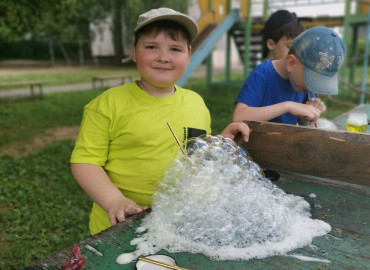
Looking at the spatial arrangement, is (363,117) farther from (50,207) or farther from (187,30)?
(50,207)

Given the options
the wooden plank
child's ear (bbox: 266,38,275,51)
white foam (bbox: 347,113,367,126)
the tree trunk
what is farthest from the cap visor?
the tree trunk

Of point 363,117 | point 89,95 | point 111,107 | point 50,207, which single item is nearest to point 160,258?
point 111,107

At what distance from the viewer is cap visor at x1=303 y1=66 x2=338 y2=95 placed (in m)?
1.83

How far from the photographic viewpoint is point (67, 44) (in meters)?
25.0

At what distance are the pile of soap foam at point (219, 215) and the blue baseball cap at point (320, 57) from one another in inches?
29.3

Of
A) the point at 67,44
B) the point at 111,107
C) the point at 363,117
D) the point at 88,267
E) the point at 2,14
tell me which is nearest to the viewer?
the point at 88,267

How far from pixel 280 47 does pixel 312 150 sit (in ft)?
4.94

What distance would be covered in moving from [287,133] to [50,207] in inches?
112

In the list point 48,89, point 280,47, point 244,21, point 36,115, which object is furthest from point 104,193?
point 48,89

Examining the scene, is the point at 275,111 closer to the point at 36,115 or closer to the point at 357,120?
the point at 357,120

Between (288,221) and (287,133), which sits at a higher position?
(287,133)

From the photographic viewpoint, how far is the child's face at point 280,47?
287 centimetres

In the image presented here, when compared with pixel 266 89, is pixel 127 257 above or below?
below

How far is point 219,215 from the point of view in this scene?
3.65ft
